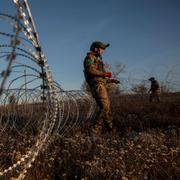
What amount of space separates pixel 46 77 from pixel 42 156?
1.71 m

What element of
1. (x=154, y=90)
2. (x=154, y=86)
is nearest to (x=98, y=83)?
(x=154, y=90)

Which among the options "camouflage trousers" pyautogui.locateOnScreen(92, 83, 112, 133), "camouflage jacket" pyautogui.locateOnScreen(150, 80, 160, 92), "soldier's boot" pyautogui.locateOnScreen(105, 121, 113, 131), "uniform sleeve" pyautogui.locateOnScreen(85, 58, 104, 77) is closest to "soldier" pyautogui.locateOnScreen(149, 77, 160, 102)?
"camouflage jacket" pyautogui.locateOnScreen(150, 80, 160, 92)

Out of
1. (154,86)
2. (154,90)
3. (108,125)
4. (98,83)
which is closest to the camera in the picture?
(98,83)

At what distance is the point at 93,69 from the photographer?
8156 mm

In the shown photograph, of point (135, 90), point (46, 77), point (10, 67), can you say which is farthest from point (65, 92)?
point (135, 90)

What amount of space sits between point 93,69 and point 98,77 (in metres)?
0.26

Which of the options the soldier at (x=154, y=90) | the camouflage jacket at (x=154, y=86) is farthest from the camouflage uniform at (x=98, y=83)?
the camouflage jacket at (x=154, y=86)

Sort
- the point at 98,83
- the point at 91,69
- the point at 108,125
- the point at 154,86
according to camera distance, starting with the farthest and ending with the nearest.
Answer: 1. the point at 154,86
2. the point at 108,125
3. the point at 98,83
4. the point at 91,69

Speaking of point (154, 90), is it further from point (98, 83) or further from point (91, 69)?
point (91, 69)

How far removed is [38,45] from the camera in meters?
4.17

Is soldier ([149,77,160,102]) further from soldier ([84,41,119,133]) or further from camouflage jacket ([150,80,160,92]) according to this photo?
soldier ([84,41,119,133])

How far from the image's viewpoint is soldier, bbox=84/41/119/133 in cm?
816

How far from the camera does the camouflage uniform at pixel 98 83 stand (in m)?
8.17

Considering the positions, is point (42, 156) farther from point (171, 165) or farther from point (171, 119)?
point (171, 119)
